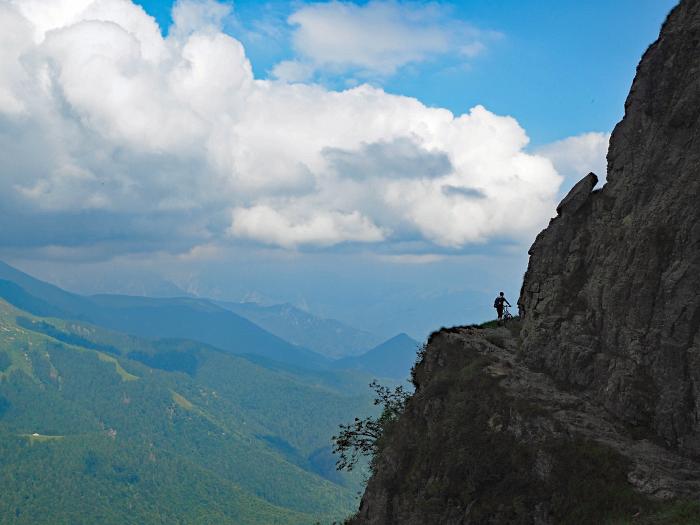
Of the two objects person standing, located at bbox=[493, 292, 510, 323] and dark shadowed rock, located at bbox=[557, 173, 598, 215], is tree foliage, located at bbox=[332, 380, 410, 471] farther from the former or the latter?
dark shadowed rock, located at bbox=[557, 173, 598, 215]

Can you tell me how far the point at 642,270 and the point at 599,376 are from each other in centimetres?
559

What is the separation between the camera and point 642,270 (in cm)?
2872

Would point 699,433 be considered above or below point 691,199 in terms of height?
below

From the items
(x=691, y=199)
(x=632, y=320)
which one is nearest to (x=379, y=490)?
(x=632, y=320)

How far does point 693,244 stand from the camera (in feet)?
86.1

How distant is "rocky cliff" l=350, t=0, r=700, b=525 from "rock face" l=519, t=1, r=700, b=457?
0.23 ft

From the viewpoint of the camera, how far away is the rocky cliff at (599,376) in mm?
24953

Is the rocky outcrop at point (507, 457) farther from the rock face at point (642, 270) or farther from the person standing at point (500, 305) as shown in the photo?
the person standing at point (500, 305)

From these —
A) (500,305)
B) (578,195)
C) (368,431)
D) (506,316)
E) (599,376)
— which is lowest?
(368,431)

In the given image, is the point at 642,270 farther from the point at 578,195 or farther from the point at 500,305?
the point at 500,305

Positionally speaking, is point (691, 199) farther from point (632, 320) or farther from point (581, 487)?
point (581, 487)

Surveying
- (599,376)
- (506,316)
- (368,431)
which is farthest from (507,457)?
(368,431)

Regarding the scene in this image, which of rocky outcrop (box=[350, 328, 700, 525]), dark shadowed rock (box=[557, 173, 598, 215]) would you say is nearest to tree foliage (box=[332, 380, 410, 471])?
rocky outcrop (box=[350, 328, 700, 525])

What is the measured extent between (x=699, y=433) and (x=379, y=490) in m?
19.6
